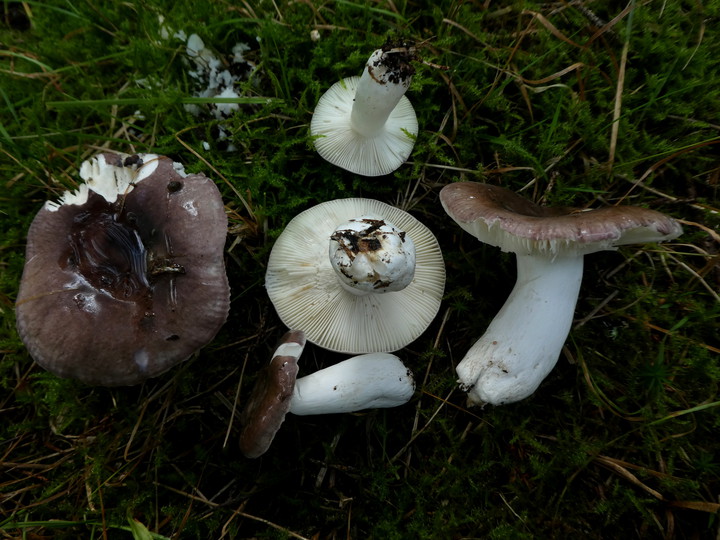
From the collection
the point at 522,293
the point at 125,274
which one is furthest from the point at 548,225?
the point at 125,274

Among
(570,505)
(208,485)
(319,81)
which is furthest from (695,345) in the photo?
(208,485)

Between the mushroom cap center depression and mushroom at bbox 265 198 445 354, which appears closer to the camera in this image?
the mushroom cap center depression

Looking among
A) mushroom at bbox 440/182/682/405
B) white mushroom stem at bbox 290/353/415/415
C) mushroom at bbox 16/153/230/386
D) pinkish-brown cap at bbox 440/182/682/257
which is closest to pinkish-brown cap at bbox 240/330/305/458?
white mushroom stem at bbox 290/353/415/415

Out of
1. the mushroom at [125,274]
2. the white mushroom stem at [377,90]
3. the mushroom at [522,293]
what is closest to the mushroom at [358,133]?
the white mushroom stem at [377,90]

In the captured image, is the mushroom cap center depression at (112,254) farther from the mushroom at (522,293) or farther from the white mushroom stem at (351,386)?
the mushroom at (522,293)

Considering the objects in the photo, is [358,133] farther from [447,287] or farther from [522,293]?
[522,293]

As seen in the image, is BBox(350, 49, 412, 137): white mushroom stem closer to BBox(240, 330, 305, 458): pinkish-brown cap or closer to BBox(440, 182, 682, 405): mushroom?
BBox(440, 182, 682, 405): mushroom
